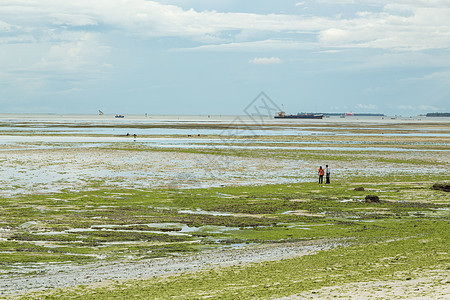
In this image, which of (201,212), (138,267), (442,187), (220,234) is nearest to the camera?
(138,267)

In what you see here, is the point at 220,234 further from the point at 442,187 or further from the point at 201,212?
the point at 442,187

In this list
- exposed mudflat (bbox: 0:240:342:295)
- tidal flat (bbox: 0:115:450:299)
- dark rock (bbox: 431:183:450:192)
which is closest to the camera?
tidal flat (bbox: 0:115:450:299)

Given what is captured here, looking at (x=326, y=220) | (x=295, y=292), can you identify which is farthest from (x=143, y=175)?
(x=295, y=292)

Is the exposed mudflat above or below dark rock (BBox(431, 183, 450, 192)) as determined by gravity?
below

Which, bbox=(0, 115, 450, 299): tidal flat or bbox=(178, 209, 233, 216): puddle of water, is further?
bbox=(178, 209, 233, 216): puddle of water

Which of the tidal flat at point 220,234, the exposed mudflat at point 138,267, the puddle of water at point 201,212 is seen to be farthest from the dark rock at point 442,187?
the exposed mudflat at point 138,267

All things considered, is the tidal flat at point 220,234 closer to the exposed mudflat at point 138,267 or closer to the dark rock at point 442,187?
the exposed mudflat at point 138,267

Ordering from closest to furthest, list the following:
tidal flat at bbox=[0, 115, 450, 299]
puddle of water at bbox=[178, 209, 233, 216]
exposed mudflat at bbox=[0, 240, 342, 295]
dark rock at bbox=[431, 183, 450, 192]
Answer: tidal flat at bbox=[0, 115, 450, 299]
exposed mudflat at bbox=[0, 240, 342, 295]
puddle of water at bbox=[178, 209, 233, 216]
dark rock at bbox=[431, 183, 450, 192]

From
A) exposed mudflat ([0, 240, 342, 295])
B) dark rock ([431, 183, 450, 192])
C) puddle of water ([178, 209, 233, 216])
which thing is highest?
dark rock ([431, 183, 450, 192])

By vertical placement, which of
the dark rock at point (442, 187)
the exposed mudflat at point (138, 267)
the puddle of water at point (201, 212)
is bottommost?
the puddle of water at point (201, 212)

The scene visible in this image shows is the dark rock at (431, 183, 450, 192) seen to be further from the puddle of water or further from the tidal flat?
the puddle of water

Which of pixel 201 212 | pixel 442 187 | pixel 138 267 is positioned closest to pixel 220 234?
pixel 201 212

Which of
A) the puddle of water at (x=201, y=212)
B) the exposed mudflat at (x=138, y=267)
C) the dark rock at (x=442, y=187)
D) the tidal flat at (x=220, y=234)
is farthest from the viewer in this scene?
the dark rock at (x=442, y=187)

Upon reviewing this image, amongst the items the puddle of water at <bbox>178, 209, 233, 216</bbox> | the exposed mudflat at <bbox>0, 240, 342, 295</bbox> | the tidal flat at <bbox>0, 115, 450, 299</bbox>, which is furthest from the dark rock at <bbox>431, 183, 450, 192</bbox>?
the exposed mudflat at <bbox>0, 240, 342, 295</bbox>
